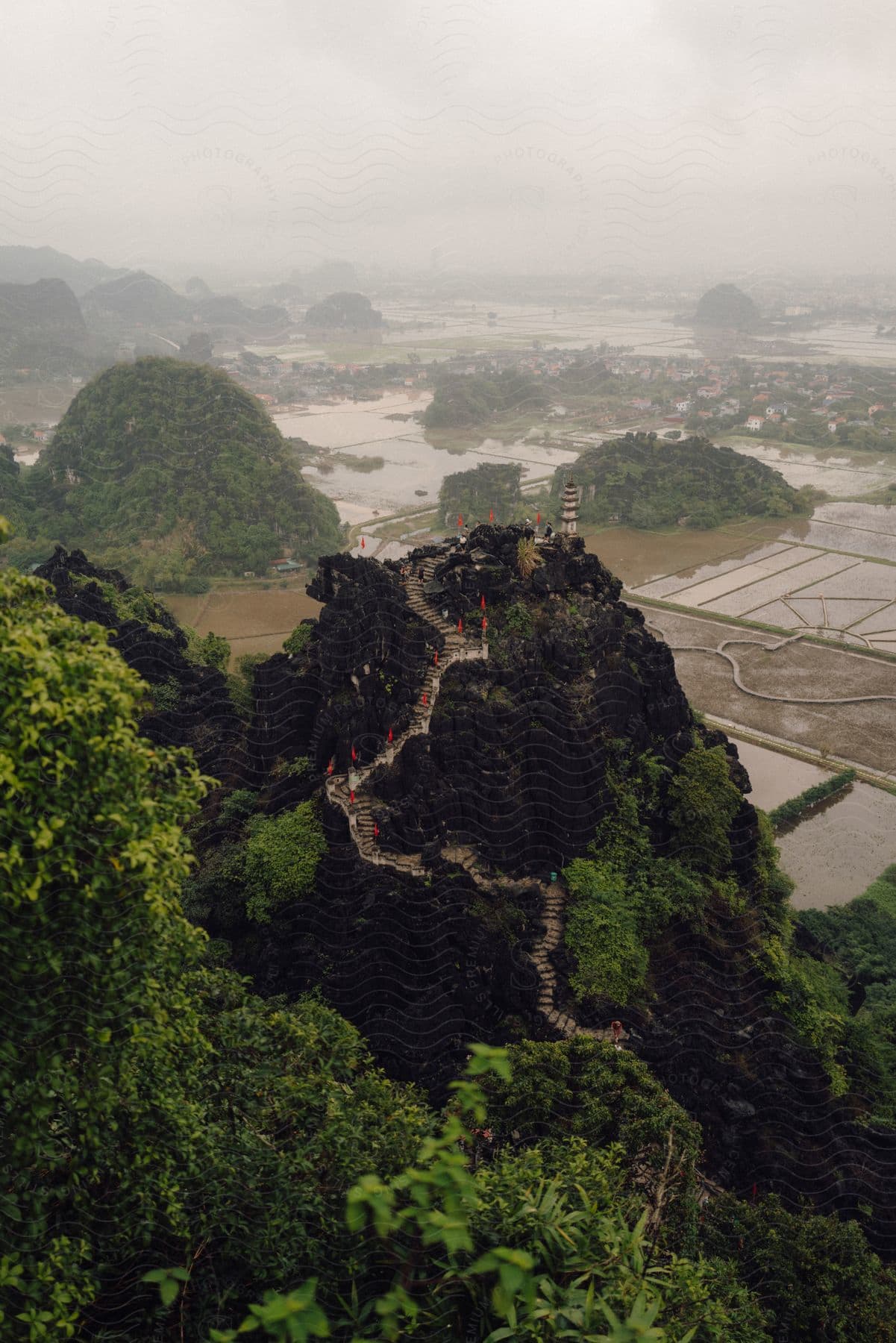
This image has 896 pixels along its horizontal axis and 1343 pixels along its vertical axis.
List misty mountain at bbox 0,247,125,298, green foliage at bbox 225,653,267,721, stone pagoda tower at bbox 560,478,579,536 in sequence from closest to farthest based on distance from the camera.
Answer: green foliage at bbox 225,653,267,721
stone pagoda tower at bbox 560,478,579,536
misty mountain at bbox 0,247,125,298

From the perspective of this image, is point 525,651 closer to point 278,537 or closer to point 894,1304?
point 894,1304

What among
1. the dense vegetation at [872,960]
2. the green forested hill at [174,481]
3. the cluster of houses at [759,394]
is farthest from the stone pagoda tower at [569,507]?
the cluster of houses at [759,394]

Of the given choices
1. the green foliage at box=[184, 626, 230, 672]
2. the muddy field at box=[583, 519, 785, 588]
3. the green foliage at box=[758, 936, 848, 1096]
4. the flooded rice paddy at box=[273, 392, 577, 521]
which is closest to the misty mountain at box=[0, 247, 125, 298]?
the flooded rice paddy at box=[273, 392, 577, 521]

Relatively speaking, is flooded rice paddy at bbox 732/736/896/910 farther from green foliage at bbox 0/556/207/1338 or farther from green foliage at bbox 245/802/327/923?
green foliage at bbox 0/556/207/1338

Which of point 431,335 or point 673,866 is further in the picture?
point 431,335

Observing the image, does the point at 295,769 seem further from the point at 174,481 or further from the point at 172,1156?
the point at 174,481

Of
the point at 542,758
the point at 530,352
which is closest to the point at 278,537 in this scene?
the point at 542,758
